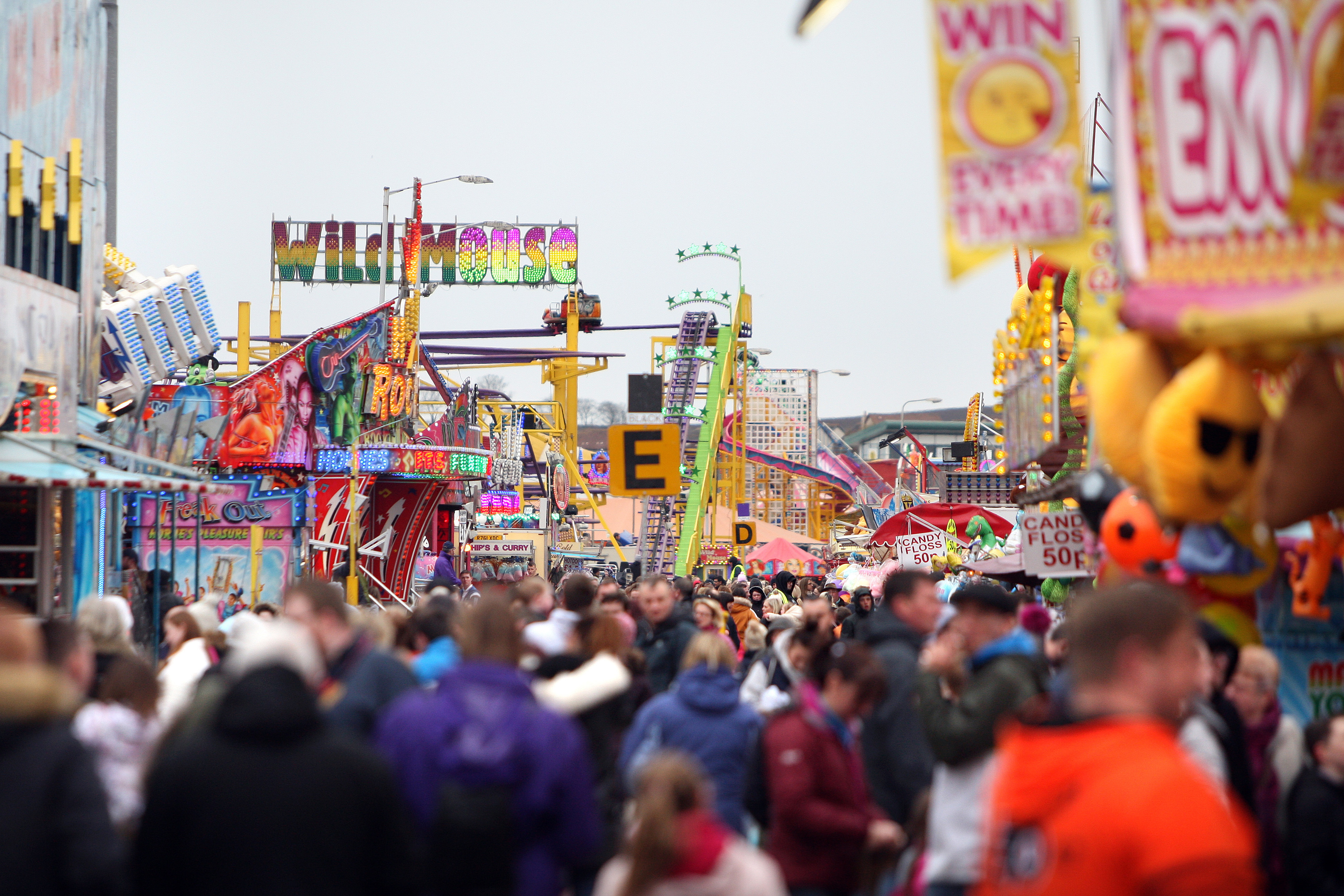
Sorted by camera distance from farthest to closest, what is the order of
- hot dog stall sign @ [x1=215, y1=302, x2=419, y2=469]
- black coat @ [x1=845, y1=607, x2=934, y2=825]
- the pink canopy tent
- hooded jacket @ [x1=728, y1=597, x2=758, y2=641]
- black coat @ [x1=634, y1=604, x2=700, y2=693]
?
the pink canopy tent < hot dog stall sign @ [x1=215, y1=302, x2=419, y2=469] < hooded jacket @ [x1=728, y1=597, x2=758, y2=641] < black coat @ [x1=634, y1=604, x2=700, y2=693] < black coat @ [x1=845, y1=607, x2=934, y2=825]

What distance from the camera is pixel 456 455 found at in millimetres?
32969

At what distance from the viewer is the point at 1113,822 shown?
3.02 meters

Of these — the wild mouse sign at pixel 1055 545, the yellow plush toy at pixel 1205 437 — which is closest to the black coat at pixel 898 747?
the yellow plush toy at pixel 1205 437

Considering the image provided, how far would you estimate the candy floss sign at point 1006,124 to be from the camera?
19.3 feet

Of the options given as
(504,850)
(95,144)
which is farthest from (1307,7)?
(95,144)

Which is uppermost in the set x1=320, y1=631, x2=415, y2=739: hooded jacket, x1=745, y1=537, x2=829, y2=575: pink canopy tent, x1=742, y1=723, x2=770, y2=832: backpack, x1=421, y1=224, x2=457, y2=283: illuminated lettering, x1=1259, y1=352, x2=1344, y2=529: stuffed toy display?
x1=421, y1=224, x2=457, y2=283: illuminated lettering

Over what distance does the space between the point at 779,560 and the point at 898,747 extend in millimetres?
30136

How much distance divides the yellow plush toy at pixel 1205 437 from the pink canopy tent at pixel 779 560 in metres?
28.9

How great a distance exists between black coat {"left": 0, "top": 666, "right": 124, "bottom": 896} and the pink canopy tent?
99.6 ft

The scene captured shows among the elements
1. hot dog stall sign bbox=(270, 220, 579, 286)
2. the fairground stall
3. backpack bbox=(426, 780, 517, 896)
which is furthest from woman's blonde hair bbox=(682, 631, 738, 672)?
hot dog stall sign bbox=(270, 220, 579, 286)

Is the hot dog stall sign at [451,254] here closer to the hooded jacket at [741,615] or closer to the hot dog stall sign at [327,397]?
the hot dog stall sign at [327,397]

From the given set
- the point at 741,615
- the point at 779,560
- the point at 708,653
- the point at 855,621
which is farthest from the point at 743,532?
the point at 708,653

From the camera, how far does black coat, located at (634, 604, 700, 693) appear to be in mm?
9406

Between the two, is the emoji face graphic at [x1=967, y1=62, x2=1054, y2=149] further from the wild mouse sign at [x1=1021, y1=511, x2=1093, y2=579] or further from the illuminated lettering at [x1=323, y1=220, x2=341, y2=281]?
the illuminated lettering at [x1=323, y1=220, x2=341, y2=281]
